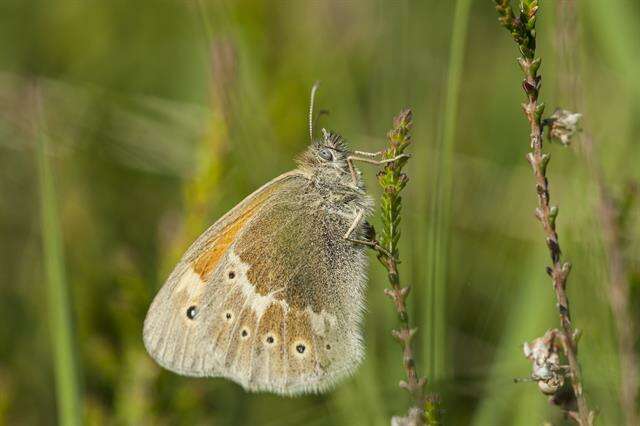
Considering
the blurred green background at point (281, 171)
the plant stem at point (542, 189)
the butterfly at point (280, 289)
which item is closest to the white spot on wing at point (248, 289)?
the butterfly at point (280, 289)

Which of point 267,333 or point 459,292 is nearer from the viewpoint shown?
point 267,333

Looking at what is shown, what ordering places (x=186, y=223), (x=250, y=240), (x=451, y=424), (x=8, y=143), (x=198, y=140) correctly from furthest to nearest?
(x=8, y=143) → (x=198, y=140) → (x=186, y=223) → (x=451, y=424) → (x=250, y=240)

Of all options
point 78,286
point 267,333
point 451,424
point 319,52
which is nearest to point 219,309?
point 267,333

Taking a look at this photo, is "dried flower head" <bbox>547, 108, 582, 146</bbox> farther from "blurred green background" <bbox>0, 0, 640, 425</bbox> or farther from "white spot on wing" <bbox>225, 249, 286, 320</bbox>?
"white spot on wing" <bbox>225, 249, 286, 320</bbox>

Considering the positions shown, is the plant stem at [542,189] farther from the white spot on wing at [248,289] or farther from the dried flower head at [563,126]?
the white spot on wing at [248,289]

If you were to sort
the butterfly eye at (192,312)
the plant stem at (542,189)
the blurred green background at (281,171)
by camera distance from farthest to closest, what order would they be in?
the butterfly eye at (192,312), the blurred green background at (281,171), the plant stem at (542,189)

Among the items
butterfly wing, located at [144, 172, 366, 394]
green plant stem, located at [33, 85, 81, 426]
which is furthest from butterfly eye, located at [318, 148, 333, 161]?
green plant stem, located at [33, 85, 81, 426]

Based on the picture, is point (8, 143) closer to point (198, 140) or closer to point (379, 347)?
point (198, 140)
